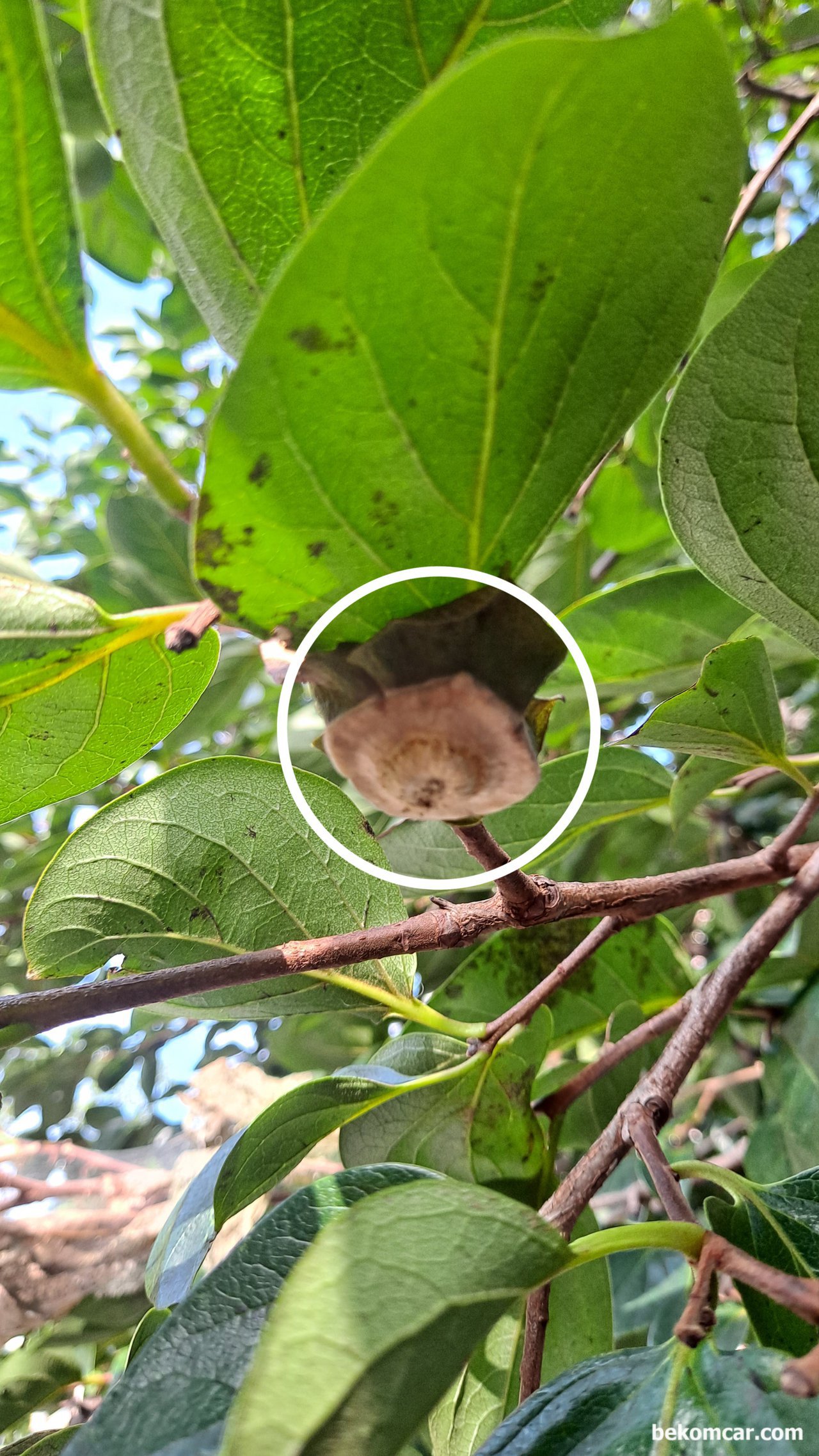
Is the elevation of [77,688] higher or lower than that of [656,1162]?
higher

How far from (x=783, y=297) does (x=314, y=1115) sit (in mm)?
519

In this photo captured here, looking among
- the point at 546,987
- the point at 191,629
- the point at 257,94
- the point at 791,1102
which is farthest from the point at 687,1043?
the point at 257,94

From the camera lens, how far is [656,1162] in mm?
504

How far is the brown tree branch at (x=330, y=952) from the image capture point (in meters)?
0.43

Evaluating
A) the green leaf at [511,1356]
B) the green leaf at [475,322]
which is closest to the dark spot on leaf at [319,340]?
the green leaf at [475,322]

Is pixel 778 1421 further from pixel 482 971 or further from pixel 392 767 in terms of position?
pixel 482 971

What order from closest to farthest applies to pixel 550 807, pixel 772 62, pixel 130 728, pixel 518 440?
pixel 518 440 < pixel 130 728 < pixel 550 807 < pixel 772 62

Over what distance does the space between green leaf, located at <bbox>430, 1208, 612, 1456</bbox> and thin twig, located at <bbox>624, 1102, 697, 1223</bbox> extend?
0.51ft

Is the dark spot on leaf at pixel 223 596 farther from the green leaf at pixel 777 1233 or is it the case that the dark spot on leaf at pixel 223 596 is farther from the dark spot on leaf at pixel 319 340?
the green leaf at pixel 777 1233

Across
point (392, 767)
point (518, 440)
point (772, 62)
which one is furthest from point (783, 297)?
point (772, 62)

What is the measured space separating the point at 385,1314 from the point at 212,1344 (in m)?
0.16

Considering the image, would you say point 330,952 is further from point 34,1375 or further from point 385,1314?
point 34,1375

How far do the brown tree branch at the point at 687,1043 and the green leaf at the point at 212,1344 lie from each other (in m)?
0.13

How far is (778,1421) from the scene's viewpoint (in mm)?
377
